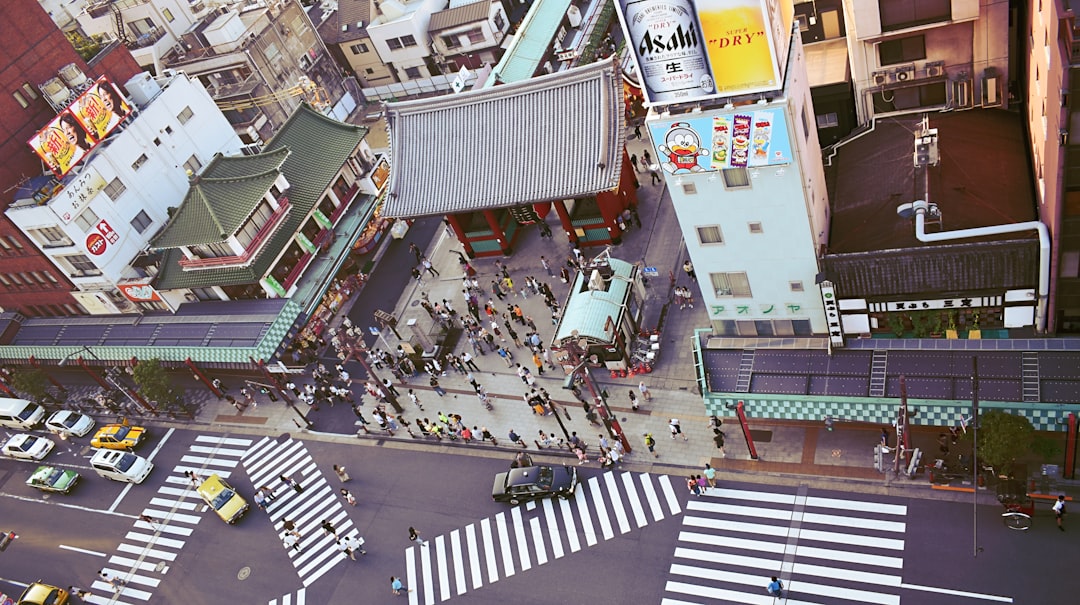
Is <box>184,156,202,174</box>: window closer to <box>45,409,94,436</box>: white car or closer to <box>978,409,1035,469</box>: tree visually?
<box>45,409,94,436</box>: white car

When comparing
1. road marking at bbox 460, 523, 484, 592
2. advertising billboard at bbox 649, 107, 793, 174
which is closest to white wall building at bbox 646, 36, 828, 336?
advertising billboard at bbox 649, 107, 793, 174

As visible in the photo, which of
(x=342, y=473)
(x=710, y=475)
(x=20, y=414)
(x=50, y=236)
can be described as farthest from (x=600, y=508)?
(x=20, y=414)

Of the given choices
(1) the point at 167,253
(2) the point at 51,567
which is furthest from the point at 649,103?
(2) the point at 51,567

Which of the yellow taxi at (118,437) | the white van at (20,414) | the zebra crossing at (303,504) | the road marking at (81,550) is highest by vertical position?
the white van at (20,414)

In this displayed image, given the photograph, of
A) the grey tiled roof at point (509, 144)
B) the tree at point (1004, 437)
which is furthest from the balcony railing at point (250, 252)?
the tree at point (1004, 437)

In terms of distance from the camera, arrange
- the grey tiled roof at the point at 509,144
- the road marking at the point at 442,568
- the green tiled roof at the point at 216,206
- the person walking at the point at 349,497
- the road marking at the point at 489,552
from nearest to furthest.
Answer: the road marking at the point at 489,552 → the road marking at the point at 442,568 → the person walking at the point at 349,497 → the grey tiled roof at the point at 509,144 → the green tiled roof at the point at 216,206

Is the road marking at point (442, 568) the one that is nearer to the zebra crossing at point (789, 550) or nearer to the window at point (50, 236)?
the zebra crossing at point (789, 550)

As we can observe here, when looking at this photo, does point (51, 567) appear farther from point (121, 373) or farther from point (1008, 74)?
point (1008, 74)
